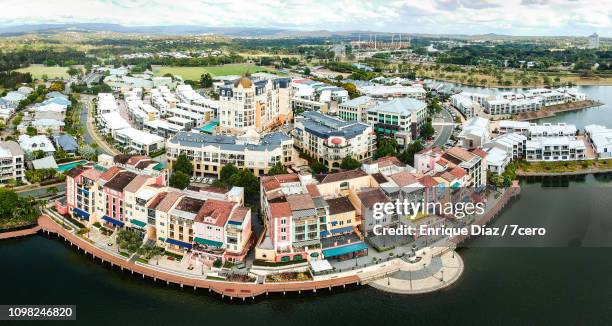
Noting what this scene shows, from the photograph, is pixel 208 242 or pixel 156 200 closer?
pixel 208 242

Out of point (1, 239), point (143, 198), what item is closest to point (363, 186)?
point (143, 198)

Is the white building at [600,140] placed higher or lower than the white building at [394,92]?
lower

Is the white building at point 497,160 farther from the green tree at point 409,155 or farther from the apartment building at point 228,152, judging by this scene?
the apartment building at point 228,152

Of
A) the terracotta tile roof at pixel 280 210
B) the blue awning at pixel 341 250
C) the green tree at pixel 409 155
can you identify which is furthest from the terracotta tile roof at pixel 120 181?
→ the green tree at pixel 409 155

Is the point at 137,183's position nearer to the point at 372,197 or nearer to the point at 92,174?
the point at 92,174

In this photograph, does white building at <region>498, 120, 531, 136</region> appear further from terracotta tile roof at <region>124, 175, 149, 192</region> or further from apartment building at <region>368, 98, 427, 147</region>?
terracotta tile roof at <region>124, 175, 149, 192</region>

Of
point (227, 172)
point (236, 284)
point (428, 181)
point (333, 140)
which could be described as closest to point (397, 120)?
point (333, 140)
